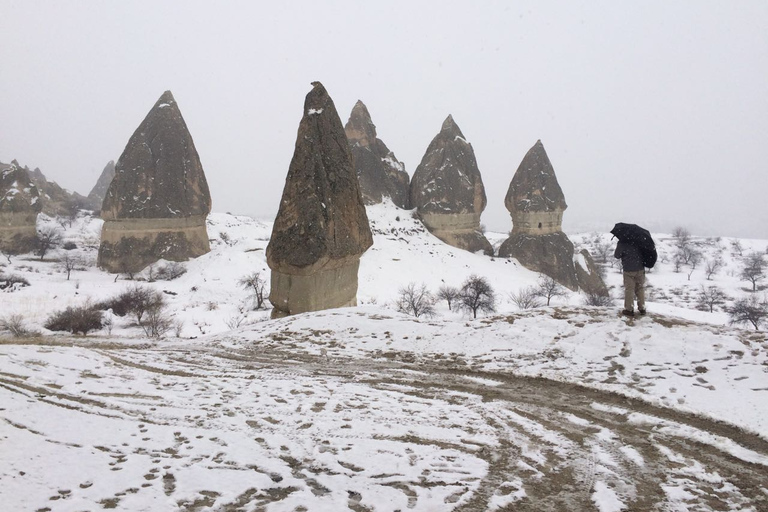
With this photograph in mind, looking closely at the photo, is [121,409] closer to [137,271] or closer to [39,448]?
[39,448]

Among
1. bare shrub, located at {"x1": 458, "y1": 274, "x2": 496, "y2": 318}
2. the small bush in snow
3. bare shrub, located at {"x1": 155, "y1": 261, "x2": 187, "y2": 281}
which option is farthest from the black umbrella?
the small bush in snow

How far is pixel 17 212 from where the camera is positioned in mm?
26828

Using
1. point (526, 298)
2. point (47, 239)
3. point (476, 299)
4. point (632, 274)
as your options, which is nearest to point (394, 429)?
point (632, 274)

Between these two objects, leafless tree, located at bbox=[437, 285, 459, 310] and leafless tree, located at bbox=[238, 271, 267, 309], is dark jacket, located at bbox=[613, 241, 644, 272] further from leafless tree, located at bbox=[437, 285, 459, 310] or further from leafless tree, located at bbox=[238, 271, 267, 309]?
leafless tree, located at bbox=[238, 271, 267, 309]

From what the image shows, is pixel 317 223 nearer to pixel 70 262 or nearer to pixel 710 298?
pixel 70 262

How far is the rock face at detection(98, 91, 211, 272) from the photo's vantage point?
81.4 ft

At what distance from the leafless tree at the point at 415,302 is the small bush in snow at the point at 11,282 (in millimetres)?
15573

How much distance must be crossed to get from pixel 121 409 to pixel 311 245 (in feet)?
21.4

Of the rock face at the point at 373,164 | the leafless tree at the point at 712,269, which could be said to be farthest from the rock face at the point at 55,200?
the leafless tree at the point at 712,269

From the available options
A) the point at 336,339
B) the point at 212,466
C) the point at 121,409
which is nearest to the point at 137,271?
the point at 336,339

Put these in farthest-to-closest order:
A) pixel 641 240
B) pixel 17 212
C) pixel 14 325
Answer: pixel 17 212, pixel 14 325, pixel 641 240

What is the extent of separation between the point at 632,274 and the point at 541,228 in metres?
24.6

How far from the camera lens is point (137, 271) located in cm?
2398

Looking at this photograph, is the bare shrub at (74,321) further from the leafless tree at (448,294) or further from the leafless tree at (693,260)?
the leafless tree at (693,260)
